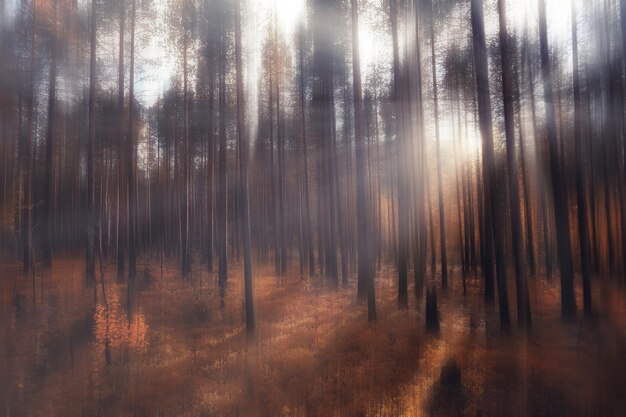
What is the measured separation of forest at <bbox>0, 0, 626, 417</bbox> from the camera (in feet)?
18.4

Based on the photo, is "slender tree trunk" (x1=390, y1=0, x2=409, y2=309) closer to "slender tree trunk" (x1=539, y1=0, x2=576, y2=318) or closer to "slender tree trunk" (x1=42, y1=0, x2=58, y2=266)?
"slender tree trunk" (x1=539, y1=0, x2=576, y2=318)

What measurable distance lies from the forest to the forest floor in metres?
0.05

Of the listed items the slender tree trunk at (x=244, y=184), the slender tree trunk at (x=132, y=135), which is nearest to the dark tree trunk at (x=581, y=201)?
the slender tree trunk at (x=244, y=184)

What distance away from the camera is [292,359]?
254 inches

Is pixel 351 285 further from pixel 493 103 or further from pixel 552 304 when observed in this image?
pixel 493 103

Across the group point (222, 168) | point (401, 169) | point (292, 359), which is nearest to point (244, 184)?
point (222, 168)

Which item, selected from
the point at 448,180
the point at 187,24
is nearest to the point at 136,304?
the point at 187,24

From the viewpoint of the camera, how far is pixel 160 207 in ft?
86.8

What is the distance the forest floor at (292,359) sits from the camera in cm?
498

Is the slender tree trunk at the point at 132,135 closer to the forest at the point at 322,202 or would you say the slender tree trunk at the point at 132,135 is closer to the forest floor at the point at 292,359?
the forest at the point at 322,202

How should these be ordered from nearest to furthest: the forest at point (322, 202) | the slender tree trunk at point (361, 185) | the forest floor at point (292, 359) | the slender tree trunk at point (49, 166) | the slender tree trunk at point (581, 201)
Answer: the forest floor at point (292, 359) → the forest at point (322, 202) → the slender tree trunk at point (361, 185) → the slender tree trunk at point (581, 201) → the slender tree trunk at point (49, 166)

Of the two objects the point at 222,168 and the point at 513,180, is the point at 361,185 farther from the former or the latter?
the point at 222,168

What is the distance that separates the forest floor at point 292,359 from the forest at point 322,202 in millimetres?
53

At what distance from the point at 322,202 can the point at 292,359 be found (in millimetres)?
11723
